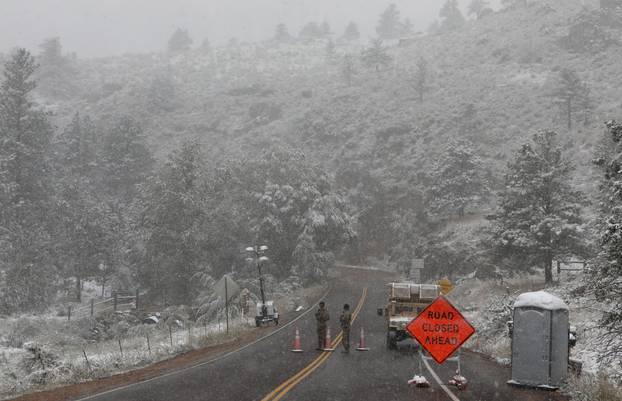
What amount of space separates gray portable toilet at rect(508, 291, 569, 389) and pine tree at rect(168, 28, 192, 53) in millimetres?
137917

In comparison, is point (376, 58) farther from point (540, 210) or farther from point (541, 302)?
point (541, 302)

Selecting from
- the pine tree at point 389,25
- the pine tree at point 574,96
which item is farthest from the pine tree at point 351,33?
the pine tree at point 574,96

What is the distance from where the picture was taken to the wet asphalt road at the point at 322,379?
38.8ft

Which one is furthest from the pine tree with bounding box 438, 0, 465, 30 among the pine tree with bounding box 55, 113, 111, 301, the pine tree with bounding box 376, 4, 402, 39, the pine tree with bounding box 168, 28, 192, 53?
the pine tree with bounding box 55, 113, 111, 301

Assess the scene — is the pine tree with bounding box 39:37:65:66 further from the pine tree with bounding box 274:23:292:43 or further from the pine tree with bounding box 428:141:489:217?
the pine tree with bounding box 428:141:489:217

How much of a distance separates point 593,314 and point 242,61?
362 feet

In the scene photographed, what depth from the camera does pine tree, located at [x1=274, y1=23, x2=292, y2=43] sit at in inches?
5625

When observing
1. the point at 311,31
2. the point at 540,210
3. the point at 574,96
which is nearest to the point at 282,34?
the point at 311,31

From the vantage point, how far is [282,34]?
14488 cm

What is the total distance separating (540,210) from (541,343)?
57.9ft

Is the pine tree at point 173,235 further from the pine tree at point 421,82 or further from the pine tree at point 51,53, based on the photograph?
the pine tree at point 51,53

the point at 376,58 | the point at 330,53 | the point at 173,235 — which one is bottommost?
the point at 173,235

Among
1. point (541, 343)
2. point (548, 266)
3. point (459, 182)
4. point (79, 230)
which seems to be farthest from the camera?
point (459, 182)

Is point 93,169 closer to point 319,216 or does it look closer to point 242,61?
point 319,216
